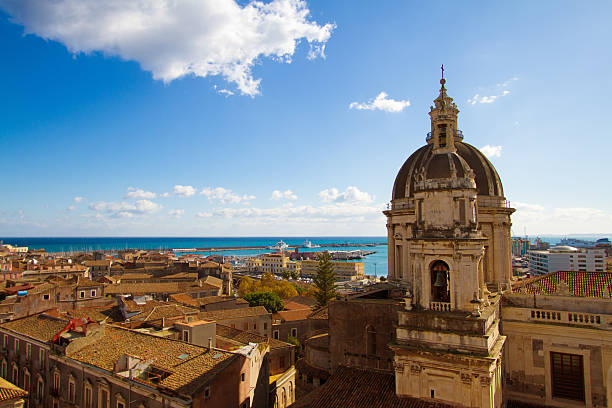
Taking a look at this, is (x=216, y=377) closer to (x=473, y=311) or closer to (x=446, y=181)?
(x=473, y=311)

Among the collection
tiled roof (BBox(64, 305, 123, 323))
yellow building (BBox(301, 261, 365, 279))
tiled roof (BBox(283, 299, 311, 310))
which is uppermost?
tiled roof (BBox(64, 305, 123, 323))

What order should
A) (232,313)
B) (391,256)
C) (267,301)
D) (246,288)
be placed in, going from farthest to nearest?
(246,288)
(267,301)
(232,313)
(391,256)

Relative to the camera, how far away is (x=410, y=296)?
692 inches

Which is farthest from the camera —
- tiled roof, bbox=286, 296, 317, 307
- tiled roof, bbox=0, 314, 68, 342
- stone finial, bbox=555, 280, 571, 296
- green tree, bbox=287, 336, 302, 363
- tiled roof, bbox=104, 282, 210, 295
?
tiled roof, bbox=286, 296, 317, 307

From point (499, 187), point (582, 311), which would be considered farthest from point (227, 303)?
point (582, 311)

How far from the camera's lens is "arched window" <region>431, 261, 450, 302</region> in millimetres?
17797

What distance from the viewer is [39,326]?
29.4 metres

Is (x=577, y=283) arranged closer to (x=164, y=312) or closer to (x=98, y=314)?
(x=164, y=312)

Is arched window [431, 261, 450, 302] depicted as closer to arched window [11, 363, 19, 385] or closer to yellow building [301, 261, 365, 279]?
arched window [11, 363, 19, 385]

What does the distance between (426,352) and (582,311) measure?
361 inches

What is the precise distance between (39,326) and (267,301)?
27012 millimetres

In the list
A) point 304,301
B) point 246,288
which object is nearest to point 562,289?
point 304,301

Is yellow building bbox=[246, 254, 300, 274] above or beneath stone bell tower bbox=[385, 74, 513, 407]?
beneath

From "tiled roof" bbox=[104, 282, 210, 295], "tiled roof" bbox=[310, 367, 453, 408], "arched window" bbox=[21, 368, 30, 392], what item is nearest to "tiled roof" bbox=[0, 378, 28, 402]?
"arched window" bbox=[21, 368, 30, 392]
